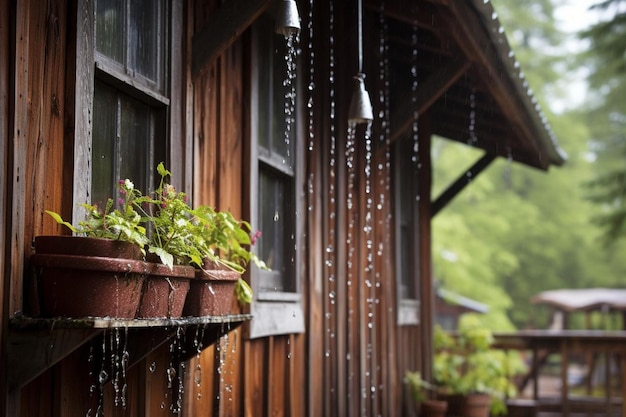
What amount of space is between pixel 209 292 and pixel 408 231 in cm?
517

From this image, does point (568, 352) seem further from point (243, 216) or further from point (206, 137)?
point (206, 137)

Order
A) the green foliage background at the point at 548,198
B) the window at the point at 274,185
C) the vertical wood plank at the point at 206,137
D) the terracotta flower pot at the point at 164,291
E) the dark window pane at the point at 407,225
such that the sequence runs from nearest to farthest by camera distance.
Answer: the terracotta flower pot at the point at 164,291, the vertical wood plank at the point at 206,137, the window at the point at 274,185, the dark window pane at the point at 407,225, the green foliage background at the point at 548,198

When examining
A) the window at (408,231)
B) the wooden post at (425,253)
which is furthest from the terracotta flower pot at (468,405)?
the window at (408,231)

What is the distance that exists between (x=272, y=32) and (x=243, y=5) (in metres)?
1.15

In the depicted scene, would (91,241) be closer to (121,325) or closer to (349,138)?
(121,325)

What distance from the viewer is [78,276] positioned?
2414mm

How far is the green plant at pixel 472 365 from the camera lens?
8.41m

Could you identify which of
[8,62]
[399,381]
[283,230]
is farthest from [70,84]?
[399,381]

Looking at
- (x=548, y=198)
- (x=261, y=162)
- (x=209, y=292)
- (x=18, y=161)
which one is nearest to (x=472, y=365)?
(x=261, y=162)

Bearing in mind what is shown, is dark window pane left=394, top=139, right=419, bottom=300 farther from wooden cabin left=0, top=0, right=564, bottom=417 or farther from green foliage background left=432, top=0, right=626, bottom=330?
green foliage background left=432, top=0, right=626, bottom=330

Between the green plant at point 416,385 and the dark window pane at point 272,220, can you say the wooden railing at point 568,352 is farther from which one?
the dark window pane at point 272,220

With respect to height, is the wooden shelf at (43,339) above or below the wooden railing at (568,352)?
above

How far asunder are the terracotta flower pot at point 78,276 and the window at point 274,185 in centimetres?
171

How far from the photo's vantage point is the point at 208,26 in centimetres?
367
